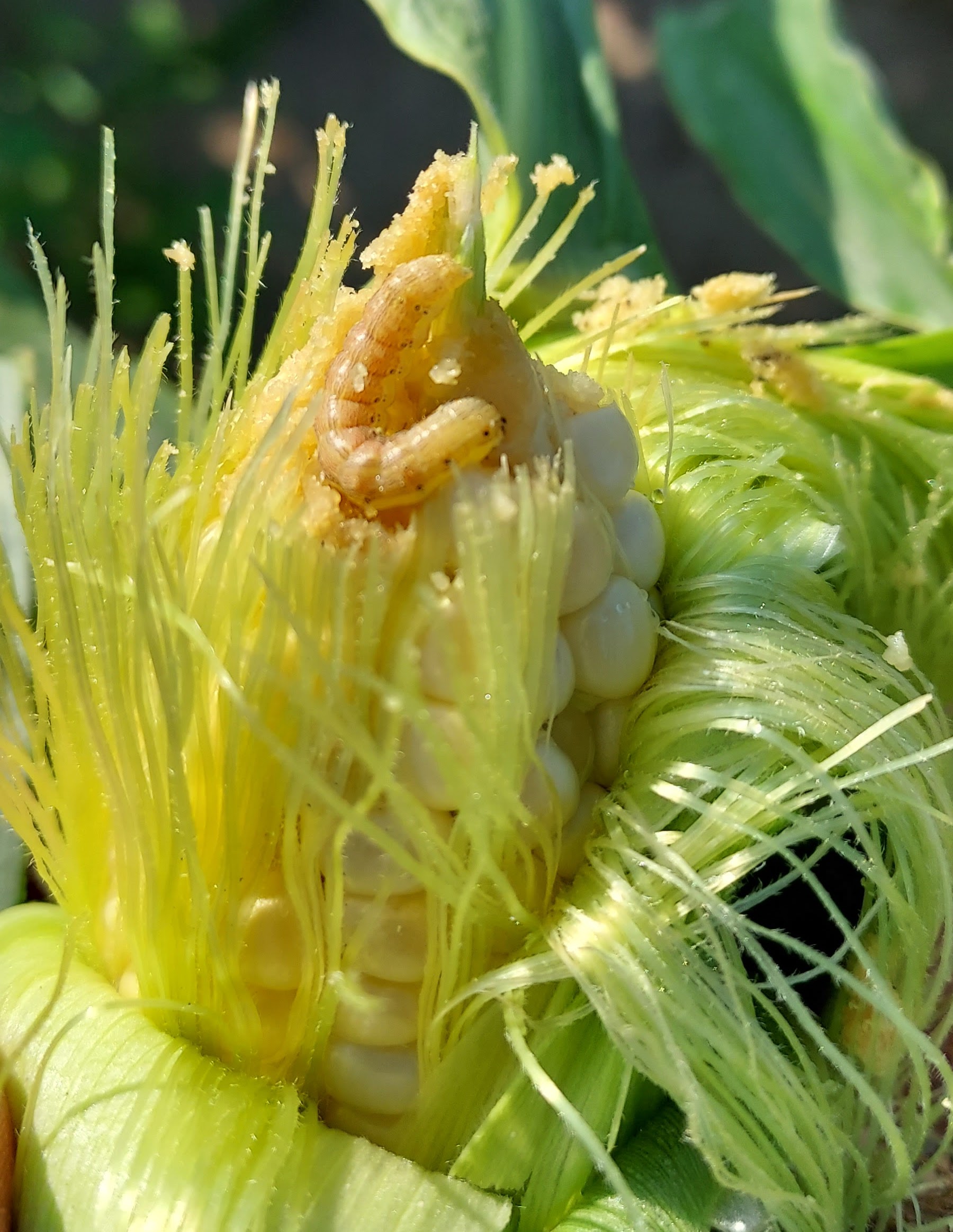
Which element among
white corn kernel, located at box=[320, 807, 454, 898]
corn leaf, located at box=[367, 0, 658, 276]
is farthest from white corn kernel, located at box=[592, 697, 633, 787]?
corn leaf, located at box=[367, 0, 658, 276]

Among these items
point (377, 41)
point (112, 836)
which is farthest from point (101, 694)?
point (377, 41)

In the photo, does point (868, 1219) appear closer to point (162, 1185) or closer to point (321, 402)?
point (162, 1185)

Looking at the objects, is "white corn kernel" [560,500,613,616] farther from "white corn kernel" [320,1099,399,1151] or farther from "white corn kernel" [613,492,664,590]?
"white corn kernel" [320,1099,399,1151]

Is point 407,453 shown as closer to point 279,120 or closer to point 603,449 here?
point 603,449

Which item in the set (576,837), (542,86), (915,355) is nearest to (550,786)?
(576,837)

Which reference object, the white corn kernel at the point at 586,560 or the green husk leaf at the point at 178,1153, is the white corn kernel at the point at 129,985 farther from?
the white corn kernel at the point at 586,560

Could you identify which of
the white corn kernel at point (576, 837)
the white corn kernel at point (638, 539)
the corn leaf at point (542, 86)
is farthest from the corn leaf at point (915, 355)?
the white corn kernel at point (576, 837)

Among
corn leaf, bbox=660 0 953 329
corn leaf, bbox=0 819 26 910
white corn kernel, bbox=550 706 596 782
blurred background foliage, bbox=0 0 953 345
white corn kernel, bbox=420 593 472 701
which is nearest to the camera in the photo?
white corn kernel, bbox=420 593 472 701
